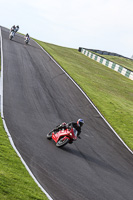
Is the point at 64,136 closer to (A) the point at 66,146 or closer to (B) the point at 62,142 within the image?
(B) the point at 62,142

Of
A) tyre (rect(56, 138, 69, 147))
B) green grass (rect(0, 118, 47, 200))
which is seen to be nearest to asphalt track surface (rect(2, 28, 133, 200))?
tyre (rect(56, 138, 69, 147))

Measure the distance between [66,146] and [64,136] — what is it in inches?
30.7

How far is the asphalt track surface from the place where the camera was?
10625 millimetres

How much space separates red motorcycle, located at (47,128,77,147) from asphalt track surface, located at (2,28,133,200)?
Result: 13.1 inches

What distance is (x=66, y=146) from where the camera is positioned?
572 inches

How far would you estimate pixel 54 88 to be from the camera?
1002 inches

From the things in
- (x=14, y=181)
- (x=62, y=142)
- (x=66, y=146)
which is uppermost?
(x=14, y=181)

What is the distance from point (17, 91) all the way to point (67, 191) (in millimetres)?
12367

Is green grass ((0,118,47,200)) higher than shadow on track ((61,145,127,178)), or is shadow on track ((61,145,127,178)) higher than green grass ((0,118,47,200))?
green grass ((0,118,47,200))

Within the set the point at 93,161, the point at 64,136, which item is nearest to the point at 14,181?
the point at 64,136

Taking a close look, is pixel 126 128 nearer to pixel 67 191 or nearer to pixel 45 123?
pixel 45 123

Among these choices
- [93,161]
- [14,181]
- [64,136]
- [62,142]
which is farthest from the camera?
[64,136]

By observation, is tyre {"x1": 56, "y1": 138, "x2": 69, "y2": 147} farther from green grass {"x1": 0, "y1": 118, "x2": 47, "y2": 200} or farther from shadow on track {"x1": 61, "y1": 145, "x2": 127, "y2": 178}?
green grass {"x1": 0, "y1": 118, "x2": 47, "y2": 200}

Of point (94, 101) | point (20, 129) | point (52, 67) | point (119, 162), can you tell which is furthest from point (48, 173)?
point (52, 67)
